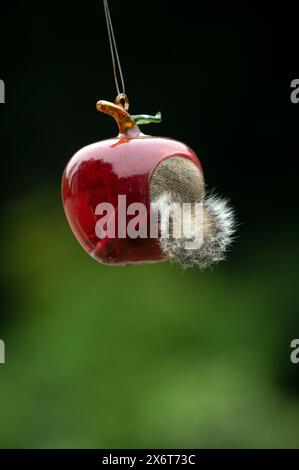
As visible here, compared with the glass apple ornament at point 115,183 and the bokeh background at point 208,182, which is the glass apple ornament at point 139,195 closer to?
the glass apple ornament at point 115,183

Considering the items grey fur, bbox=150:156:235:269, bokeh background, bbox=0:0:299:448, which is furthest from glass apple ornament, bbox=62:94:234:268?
bokeh background, bbox=0:0:299:448

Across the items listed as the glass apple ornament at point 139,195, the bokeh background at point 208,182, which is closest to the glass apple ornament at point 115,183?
the glass apple ornament at point 139,195

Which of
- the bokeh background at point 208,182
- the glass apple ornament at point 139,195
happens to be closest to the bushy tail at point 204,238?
the glass apple ornament at point 139,195

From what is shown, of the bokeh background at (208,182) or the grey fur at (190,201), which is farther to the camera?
the bokeh background at (208,182)

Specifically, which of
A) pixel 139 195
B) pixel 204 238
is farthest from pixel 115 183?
pixel 204 238

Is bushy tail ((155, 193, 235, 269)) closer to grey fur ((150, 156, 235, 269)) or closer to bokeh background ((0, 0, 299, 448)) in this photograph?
grey fur ((150, 156, 235, 269))

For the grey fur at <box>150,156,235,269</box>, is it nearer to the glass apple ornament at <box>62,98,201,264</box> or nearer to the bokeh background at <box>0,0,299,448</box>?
the glass apple ornament at <box>62,98,201,264</box>

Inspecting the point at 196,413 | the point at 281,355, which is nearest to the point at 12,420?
the point at 196,413

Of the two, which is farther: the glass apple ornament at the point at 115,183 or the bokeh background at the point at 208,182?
the bokeh background at the point at 208,182

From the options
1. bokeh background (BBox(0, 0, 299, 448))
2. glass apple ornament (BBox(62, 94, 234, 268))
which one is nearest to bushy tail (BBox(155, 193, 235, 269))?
glass apple ornament (BBox(62, 94, 234, 268))

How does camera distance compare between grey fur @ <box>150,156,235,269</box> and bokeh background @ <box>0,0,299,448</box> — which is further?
bokeh background @ <box>0,0,299,448</box>

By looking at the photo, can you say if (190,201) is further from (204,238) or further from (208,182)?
(208,182)

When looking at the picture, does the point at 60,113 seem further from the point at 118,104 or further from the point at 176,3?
the point at 118,104
